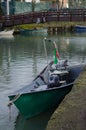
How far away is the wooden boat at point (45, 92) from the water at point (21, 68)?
0.41 m

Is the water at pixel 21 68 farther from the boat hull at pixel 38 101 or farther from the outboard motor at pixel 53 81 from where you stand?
the outboard motor at pixel 53 81

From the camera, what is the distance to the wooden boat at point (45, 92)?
12930mm

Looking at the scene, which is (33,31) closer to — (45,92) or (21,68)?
(21,68)

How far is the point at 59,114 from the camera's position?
10.8 m

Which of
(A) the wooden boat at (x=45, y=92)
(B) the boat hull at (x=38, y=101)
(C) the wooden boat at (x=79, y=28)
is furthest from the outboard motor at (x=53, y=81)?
(C) the wooden boat at (x=79, y=28)

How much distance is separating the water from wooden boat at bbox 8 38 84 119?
410 millimetres

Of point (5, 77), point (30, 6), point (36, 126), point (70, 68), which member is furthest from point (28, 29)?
point (36, 126)

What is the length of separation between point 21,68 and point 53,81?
1087 centimetres

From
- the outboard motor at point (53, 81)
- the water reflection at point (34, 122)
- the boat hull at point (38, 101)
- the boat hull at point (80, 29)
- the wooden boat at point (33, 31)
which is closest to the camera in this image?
the boat hull at point (38, 101)

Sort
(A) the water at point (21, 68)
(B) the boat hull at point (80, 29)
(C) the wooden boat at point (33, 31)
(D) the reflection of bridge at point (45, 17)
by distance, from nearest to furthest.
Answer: (A) the water at point (21, 68) → (D) the reflection of bridge at point (45, 17) → (C) the wooden boat at point (33, 31) → (B) the boat hull at point (80, 29)

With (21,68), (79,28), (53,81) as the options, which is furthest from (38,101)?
(79,28)

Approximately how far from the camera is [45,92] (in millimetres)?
13336

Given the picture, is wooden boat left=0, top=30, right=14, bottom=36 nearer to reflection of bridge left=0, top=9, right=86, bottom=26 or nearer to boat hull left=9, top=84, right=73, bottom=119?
reflection of bridge left=0, top=9, right=86, bottom=26

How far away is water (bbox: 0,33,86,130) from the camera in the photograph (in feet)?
44.6
